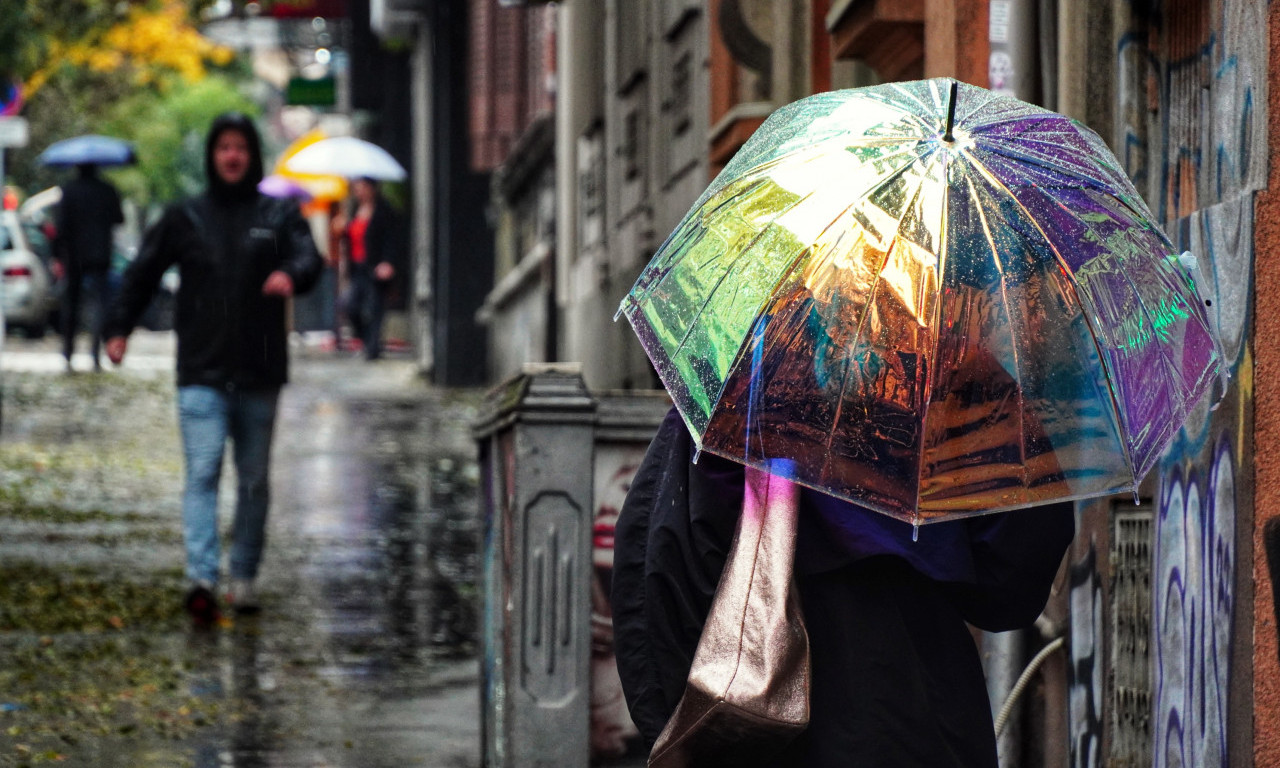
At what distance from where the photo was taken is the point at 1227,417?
4.32 m

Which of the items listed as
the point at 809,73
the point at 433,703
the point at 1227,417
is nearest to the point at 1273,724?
the point at 1227,417

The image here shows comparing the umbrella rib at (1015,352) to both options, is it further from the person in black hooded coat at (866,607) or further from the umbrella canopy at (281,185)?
the umbrella canopy at (281,185)

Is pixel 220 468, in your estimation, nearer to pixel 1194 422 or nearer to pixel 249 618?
pixel 249 618

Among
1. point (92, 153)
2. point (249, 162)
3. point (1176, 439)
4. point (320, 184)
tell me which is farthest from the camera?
point (320, 184)

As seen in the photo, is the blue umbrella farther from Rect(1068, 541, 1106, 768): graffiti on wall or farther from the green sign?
Rect(1068, 541, 1106, 768): graffiti on wall

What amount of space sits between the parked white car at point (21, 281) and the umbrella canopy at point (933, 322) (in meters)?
25.2

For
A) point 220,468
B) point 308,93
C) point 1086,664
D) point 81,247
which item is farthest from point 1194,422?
point 308,93

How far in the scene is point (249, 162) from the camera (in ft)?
29.9

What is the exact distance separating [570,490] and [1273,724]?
2.11 metres

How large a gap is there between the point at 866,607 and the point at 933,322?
0.45m

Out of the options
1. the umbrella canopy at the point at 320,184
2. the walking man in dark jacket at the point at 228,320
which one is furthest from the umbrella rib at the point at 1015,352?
the umbrella canopy at the point at 320,184

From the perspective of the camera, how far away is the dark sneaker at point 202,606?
861 cm

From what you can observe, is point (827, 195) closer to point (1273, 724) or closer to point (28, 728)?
point (1273, 724)

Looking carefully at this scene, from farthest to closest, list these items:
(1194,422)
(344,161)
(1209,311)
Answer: (344,161) → (1194,422) → (1209,311)
